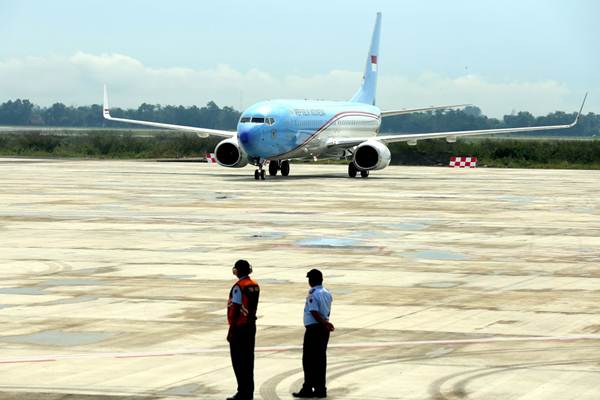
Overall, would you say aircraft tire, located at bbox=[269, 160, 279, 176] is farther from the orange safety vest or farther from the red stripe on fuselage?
the orange safety vest

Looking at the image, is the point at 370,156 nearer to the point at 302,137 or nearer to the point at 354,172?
the point at 354,172

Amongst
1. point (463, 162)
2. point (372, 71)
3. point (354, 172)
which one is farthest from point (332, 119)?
point (463, 162)

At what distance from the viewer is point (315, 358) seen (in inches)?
591

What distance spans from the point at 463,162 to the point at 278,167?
96.1 feet

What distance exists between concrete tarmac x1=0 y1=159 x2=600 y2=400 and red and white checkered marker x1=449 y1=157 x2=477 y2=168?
156ft

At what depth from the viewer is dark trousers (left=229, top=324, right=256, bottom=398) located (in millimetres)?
14656

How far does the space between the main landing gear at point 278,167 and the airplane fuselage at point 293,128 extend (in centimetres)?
137

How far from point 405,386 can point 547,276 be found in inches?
487

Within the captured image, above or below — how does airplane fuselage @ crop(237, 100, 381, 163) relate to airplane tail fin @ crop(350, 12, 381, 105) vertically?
below

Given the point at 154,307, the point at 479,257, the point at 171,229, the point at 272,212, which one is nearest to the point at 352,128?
the point at 272,212

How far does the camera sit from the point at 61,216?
42062mm

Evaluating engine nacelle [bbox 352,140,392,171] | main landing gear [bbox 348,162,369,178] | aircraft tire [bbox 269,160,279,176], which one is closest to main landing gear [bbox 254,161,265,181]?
aircraft tire [bbox 269,160,279,176]

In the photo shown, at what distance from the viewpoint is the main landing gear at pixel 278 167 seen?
73.9m

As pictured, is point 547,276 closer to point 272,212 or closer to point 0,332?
point 0,332
